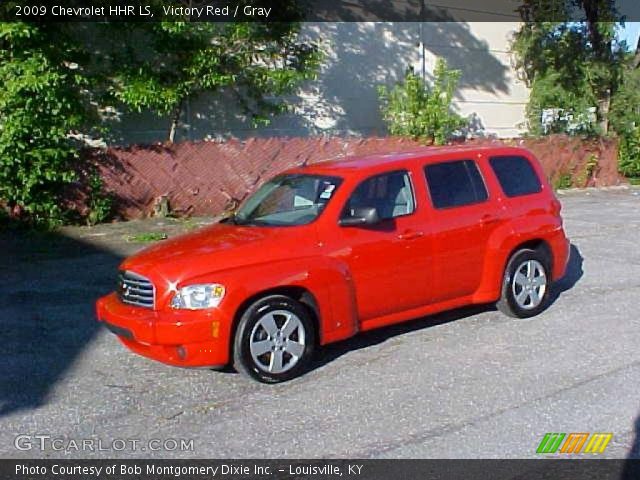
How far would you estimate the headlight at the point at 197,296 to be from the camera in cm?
620

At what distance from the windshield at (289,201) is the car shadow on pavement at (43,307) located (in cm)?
198

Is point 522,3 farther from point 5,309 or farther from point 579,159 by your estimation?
point 5,309

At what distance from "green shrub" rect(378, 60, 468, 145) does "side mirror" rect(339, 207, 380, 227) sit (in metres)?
14.0

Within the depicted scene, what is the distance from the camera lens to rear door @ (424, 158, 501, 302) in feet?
24.8

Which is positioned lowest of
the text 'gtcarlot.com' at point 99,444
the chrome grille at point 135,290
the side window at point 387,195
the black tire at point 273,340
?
the text 'gtcarlot.com' at point 99,444

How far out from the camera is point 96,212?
15.3 meters

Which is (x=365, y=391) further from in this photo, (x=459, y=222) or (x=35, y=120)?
(x=35, y=120)

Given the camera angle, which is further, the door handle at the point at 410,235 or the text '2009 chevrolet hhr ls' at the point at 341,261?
the door handle at the point at 410,235

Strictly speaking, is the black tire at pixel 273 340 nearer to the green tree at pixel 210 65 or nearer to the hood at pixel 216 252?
the hood at pixel 216 252

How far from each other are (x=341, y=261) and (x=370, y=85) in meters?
16.2

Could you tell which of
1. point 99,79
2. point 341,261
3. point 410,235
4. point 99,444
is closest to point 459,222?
point 410,235

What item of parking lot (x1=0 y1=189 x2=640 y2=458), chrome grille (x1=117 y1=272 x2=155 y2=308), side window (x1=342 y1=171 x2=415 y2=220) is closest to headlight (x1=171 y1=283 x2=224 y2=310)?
chrome grille (x1=117 y1=272 x2=155 y2=308)

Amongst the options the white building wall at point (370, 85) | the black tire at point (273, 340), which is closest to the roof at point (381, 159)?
the black tire at point (273, 340)

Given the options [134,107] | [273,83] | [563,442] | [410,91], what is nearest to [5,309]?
[563,442]
